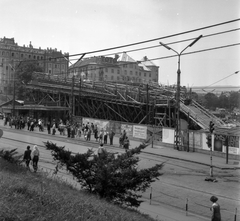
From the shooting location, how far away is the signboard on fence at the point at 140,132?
25.8m

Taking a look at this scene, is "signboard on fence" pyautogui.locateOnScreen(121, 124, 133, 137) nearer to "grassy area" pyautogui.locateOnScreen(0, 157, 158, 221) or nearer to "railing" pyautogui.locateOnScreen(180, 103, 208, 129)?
"railing" pyautogui.locateOnScreen(180, 103, 208, 129)

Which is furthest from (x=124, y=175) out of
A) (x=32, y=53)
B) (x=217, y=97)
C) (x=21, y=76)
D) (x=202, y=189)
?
(x=21, y=76)

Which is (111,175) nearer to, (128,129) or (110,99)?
(128,129)

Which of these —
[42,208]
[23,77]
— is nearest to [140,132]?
[42,208]

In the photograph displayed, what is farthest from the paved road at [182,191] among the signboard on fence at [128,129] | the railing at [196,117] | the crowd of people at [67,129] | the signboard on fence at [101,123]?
the signboard on fence at [101,123]

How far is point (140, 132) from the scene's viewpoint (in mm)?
26188

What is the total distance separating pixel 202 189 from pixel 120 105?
102 ft

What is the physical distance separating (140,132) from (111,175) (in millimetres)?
19001

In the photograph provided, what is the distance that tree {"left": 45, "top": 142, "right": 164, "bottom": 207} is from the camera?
7.29 meters

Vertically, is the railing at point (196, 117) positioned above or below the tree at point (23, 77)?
below

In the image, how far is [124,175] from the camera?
7.36 metres

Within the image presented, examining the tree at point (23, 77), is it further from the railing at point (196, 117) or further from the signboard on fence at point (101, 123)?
the railing at point (196, 117)

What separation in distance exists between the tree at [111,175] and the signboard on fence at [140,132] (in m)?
17.9

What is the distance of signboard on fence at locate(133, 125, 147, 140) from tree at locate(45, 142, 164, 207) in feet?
58.6
